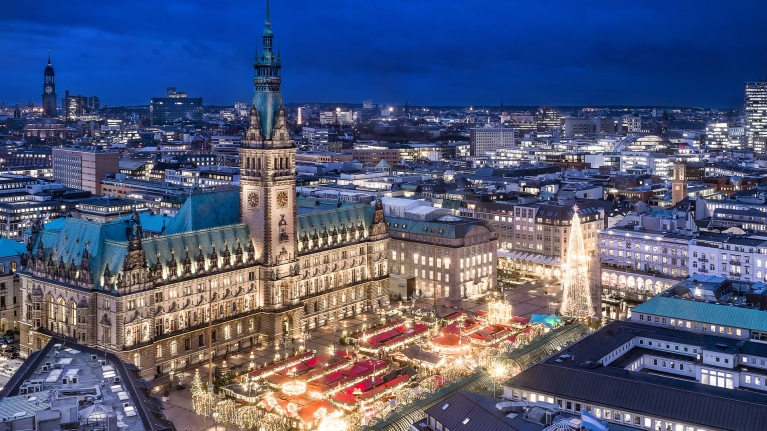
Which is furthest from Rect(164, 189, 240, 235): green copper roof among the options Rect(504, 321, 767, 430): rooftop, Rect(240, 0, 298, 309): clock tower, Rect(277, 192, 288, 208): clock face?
Rect(504, 321, 767, 430): rooftop

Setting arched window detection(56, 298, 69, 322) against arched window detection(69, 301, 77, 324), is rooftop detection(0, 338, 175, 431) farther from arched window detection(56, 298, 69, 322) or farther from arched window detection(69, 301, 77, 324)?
arched window detection(56, 298, 69, 322)

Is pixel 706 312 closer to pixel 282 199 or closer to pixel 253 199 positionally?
pixel 282 199

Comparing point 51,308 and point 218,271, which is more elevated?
point 218,271

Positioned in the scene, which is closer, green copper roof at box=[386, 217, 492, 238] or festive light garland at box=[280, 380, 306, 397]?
festive light garland at box=[280, 380, 306, 397]

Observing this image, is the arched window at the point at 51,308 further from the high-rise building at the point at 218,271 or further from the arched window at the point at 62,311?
the arched window at the point at 62,311

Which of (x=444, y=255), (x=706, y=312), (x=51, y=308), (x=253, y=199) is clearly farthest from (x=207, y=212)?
(x=706, y=312)

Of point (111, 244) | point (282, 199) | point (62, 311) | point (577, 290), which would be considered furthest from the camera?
point (577, 290)

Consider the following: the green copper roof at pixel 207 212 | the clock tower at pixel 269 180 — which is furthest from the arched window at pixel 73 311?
the clock tower at pixel 269 180
